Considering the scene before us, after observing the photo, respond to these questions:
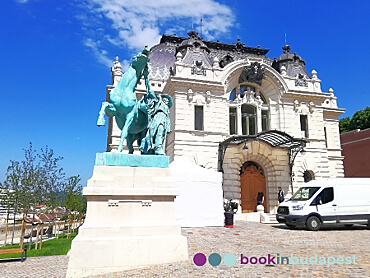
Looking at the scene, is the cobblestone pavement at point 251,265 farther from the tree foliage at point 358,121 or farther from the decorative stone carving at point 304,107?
the tree foliage at point 358,121

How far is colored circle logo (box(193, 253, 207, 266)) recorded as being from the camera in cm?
654

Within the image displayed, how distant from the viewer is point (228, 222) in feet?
46.9

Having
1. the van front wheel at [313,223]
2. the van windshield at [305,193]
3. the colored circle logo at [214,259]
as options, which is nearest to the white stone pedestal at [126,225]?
the colored circle logo at [214,259]

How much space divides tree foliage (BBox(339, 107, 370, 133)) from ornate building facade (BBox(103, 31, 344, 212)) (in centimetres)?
1736

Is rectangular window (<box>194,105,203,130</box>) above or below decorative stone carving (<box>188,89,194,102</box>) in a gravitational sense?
below

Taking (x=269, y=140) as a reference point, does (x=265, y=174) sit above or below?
below

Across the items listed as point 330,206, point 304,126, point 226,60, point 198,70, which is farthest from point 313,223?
point 226,60

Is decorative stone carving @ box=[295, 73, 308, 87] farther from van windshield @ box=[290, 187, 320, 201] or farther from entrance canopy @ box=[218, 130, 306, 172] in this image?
van windshield @ box=[290, 187, 320, 201]

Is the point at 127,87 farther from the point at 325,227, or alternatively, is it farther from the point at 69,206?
the point at 69,206

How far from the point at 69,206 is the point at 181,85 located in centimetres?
1239

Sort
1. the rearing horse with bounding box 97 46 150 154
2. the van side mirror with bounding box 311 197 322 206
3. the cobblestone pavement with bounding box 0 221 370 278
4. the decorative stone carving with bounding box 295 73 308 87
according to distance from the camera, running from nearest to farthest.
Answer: the cobblestone pavement with bounding box 0 221 370 278
the rearing horse with bounding box 97 46 150 154
the van side mirror with bounding box 311 197 322 206
the decorative stone carving with bounding box 295 73 308 87

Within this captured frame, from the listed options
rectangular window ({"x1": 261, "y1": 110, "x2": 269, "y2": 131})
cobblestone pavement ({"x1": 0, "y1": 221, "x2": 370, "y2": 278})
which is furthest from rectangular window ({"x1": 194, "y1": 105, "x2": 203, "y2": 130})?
cobblestone pavement ({"x1": 0, "y1": 221, "x2": 370, "y2": 278})

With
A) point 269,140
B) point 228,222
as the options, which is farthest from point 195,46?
point 228,222

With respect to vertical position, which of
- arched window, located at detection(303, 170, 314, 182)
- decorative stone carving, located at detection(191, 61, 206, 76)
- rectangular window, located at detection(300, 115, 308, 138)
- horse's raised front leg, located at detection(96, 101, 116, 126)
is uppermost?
decorative stone carving, located at detection(191, 61, 206, 76)
